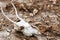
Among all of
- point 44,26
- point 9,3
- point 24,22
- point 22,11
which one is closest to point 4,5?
point 9,3

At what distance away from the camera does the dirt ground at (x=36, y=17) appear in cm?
159

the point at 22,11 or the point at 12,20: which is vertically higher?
the point at 22,11

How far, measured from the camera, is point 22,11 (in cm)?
180

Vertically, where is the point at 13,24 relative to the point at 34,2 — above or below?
below

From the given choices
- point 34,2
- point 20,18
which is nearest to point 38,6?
point 34,2

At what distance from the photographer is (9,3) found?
186 centimetres

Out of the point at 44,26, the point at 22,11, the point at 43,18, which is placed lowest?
the point at 44,26

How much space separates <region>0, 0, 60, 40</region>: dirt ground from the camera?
62.7 inches

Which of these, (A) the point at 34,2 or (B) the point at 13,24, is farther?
(A) the point at 34,2

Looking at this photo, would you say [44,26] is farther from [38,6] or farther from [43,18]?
[38,6]

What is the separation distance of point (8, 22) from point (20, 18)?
11 cm

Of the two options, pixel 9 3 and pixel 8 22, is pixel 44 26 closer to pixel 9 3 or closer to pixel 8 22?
pixel 8 22

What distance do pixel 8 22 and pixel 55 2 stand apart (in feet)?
1.53

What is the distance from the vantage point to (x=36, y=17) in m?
1.73
